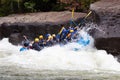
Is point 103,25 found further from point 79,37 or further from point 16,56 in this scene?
point 16,56

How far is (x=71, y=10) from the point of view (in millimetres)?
21719

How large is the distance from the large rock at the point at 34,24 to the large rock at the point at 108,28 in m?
2.26

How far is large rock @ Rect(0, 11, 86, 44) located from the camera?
19.1 metres

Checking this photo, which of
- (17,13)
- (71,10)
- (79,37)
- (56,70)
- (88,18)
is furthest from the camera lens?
(17,13)

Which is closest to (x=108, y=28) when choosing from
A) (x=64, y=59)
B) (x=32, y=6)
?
(x=64, y=59)

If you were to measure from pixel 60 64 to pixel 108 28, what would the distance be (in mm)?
2764

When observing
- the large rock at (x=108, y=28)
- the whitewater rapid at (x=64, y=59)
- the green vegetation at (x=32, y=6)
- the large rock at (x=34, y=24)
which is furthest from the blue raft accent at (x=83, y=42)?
the green vegetation at (x=32, y=6)

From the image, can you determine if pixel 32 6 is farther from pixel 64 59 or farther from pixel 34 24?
pixel 64 59

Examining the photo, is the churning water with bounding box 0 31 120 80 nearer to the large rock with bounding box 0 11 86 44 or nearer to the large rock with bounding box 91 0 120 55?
the large rock with bounding box 91 0 120 55

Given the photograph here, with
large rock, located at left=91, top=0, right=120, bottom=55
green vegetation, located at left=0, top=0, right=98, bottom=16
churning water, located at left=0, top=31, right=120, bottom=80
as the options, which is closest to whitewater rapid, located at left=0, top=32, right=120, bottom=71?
churning water, located at left=0, top=31, right=120, bottom=80

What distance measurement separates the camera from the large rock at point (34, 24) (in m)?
19.1

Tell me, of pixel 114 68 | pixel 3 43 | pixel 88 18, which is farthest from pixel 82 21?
pixel 114 68

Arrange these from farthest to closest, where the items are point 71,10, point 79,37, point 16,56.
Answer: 1. point 71,10
2. point 79,37
3. point 16,56

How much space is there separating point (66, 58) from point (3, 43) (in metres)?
5.64
